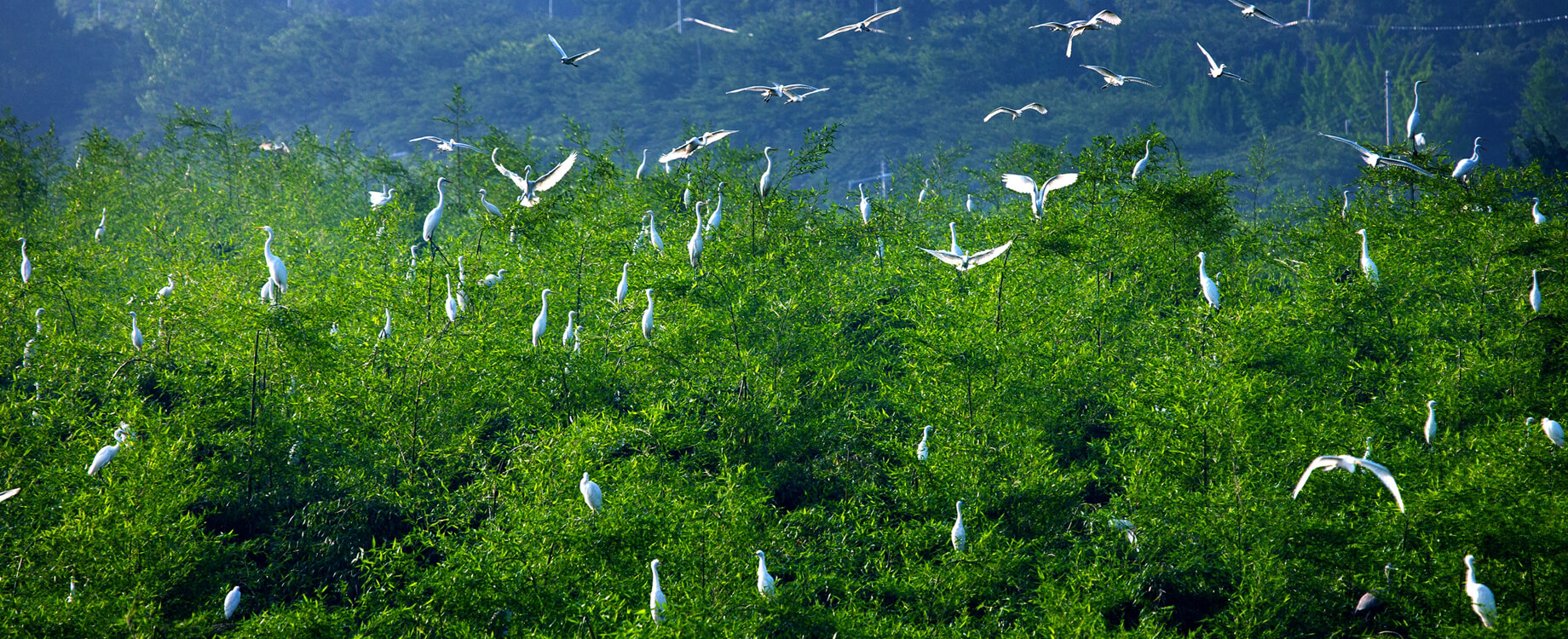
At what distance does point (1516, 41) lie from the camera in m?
66.8

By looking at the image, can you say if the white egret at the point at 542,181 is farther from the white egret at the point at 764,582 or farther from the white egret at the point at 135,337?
the white egret at the point at 764,582

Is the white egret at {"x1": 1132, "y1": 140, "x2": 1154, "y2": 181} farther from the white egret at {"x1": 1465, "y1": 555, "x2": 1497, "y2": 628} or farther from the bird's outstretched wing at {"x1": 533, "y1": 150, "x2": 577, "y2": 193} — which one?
the bird's outstretched wing at {"x1": 533, "y1": 150, "x2": 577, "y2": 193}

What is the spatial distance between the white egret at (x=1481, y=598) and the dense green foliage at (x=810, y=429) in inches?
8.5

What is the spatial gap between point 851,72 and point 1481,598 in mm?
64106

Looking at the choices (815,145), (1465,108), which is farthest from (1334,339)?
(1465,108)

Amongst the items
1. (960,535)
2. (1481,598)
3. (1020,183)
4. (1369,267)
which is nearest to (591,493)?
(960,535)

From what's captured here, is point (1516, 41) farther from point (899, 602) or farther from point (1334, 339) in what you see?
point (899, 602)

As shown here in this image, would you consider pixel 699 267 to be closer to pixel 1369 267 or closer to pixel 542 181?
pixel 542 181

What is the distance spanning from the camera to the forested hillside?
62375 millimetres

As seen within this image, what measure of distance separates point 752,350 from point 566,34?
2558 inches

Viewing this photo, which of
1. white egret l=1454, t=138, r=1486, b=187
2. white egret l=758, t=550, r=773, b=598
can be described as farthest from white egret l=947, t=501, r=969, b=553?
white egret l=1454, t=138, r=1486, b=187

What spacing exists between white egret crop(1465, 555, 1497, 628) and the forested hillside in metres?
52.2

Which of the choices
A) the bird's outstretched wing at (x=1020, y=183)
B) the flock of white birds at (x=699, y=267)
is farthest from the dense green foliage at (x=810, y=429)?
the bird's outstretched wing at (x=1020, y=183)

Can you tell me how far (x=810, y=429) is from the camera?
14555 mm
